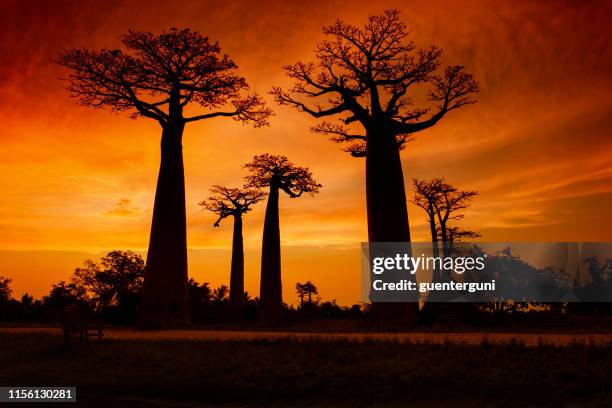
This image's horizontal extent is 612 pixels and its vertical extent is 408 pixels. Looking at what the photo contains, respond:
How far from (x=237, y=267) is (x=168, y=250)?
56.5 ft

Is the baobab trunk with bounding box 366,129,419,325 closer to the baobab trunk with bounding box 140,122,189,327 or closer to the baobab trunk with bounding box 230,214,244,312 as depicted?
the baobab trunk with bounding box 140,122,189,327

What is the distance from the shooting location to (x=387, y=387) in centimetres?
1034

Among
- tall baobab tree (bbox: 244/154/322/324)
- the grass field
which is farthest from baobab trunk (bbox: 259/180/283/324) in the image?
the grass field

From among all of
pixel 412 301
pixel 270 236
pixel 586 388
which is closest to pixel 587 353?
pixel 586 388

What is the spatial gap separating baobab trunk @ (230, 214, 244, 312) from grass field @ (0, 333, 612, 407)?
80.1 ft

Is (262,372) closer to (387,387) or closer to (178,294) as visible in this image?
(387,387)

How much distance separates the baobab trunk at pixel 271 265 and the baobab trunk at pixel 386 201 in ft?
34.0

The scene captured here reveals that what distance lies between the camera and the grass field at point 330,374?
9.65 m

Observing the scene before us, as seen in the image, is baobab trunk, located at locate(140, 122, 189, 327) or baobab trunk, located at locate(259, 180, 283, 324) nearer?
baobab trunk, located at locate(140, 122, 189, 327)

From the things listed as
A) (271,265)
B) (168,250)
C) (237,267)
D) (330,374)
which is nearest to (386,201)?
(168,250)

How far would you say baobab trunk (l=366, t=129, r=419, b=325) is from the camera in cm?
2148

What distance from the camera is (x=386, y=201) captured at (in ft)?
72.7

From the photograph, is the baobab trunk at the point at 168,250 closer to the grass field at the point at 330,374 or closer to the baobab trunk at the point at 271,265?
the grass field at the point at 330,374

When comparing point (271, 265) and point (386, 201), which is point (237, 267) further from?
point (386, 201)
